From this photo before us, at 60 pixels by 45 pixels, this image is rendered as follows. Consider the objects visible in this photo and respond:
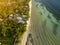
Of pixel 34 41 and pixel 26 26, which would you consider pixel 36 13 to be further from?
pixel 34 41

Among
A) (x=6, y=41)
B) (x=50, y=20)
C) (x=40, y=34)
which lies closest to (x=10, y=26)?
(x=6, y=41)

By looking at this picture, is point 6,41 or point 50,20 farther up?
point 6,41

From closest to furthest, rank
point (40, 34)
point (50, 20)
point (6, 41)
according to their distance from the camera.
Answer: point (6, 41) → point (40, 34) → point (50, 20)

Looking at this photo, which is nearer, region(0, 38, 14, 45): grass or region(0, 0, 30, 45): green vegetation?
region(0, 38, 14, 45): grass

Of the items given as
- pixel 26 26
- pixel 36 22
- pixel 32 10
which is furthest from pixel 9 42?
pixel 32 10

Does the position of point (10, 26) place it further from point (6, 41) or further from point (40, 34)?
point (40, 34)

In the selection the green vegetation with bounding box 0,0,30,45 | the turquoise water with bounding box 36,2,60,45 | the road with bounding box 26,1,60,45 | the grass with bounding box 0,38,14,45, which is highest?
the green vegetation with bounding box 0,0,30,45

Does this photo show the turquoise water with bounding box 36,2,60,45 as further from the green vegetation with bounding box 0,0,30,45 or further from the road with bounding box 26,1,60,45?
the green vegetation with bounding box 0,0,30,45

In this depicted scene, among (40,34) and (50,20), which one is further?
(50,20)

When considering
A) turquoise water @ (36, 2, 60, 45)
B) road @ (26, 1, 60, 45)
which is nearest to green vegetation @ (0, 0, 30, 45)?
road @ (26, 1, 60, 45)
